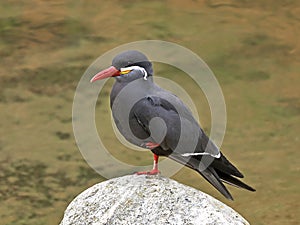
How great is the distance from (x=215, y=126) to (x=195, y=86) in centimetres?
213

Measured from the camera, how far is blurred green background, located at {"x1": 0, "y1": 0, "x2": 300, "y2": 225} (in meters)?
11.7

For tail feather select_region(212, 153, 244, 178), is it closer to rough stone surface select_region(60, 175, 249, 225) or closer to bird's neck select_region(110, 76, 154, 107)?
rough stone surface select_region(60, 175, 249, 225)

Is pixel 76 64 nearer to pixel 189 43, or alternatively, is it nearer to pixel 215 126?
pixel 189 43

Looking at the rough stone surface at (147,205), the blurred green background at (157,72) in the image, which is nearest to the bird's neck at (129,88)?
the rough stone surface at (147,205)

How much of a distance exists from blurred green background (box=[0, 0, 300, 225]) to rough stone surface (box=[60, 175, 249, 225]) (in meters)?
3.85

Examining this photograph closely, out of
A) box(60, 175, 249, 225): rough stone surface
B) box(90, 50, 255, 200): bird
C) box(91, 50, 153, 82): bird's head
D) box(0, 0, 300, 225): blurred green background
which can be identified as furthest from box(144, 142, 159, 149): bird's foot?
box(0, 0, 300, 225): blurred green background

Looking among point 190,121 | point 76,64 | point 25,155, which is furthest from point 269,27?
point 190,121

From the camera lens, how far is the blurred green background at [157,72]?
11672 mm

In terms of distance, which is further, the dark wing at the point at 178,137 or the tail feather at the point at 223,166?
the tail feather at the point at 223,166

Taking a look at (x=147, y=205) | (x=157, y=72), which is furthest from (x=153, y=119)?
(x=157, y=72)

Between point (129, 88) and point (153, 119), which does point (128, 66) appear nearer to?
Result: point (129, 88)

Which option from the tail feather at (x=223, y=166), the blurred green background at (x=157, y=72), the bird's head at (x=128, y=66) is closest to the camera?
the bird's head at (x=128, y=66)

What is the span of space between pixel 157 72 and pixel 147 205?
8563 mm

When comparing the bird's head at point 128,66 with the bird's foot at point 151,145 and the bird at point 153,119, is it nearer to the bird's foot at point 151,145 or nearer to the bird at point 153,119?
the bird at point 153,119
